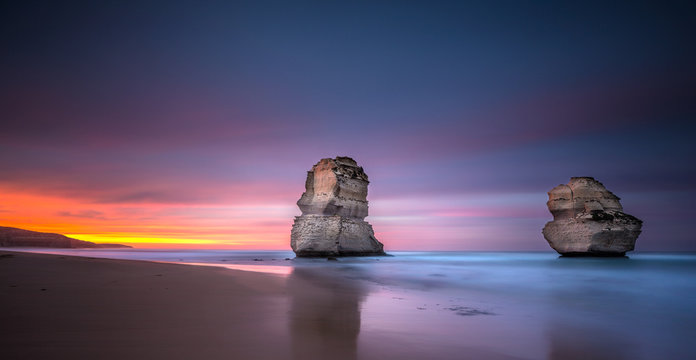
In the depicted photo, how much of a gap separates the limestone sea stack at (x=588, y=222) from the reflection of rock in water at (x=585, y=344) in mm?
38740

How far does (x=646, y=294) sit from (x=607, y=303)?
4293 millimetres

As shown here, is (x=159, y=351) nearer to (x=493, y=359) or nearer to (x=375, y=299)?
(x=493, y=359)

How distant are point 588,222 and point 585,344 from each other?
40.2 meters

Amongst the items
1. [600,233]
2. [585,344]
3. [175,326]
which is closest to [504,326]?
[585,344]

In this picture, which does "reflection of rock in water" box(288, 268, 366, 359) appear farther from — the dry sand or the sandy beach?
the dry sand

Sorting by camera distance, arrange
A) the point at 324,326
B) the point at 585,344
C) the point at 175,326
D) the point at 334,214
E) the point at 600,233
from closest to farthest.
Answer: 1. the point at 175,326
2. the point at 585,344
3. the point at 324,326
4. the point at 334,214
5. the point at 600,233

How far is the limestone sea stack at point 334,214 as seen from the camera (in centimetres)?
3450

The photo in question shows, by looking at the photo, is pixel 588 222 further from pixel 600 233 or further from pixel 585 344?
pixel 585 344

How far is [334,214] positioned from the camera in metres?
35.9

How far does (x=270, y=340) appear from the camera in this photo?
14.5 ft

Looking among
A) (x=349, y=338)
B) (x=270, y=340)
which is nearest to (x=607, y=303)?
(x=349, y=338)

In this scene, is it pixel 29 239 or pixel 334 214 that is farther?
pixel 29 239

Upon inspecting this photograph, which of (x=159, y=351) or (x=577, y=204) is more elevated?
(x=577, y=204)

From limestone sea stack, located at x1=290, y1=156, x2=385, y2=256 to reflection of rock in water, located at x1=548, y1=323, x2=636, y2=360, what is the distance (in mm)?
Result: 28407
